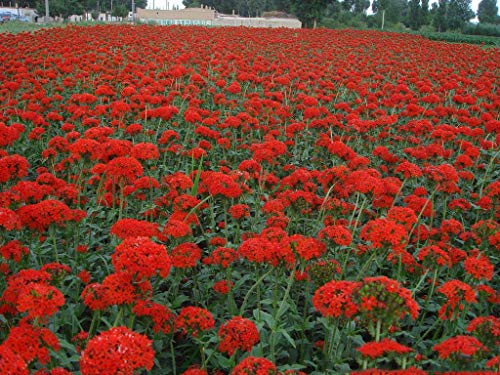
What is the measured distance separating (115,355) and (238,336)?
3.04 feet

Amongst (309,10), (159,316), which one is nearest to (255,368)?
(159,316)

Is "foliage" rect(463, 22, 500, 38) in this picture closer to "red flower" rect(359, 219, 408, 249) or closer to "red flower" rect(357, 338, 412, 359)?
"red flower" rect(359, 219, 408, 249)

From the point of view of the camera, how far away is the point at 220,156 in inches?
314

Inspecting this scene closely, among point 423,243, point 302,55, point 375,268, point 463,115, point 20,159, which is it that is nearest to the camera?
point 20,159

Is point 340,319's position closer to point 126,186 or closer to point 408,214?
point 408,214

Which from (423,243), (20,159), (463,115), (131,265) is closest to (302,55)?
(463,115)

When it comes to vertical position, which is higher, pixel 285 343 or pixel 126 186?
pixel 126 186

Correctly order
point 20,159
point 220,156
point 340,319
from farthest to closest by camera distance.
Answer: point 220,156
point 20,159
point 340,319

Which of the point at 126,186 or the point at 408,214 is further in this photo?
the point at 126,186

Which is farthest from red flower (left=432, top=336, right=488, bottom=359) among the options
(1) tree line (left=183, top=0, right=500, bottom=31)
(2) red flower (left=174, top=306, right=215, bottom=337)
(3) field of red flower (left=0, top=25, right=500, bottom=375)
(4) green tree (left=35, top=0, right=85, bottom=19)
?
(4) green tree (left=35, top=0, right=85, bottom=19)

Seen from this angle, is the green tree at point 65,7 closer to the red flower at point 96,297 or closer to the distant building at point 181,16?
the distant building at point 181,16

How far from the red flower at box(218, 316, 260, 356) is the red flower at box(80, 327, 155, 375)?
2.39ft

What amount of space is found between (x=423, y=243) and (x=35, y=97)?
625 centimetres

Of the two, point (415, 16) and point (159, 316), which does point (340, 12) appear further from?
point (159, 316)
